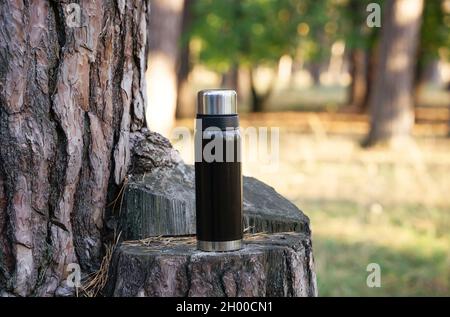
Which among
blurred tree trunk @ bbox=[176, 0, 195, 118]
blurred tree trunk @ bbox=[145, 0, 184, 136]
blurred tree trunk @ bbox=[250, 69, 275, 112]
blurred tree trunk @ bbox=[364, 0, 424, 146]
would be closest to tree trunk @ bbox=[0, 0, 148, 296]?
blurred tree trunk @ bbox=[145, 0, 184, 136]

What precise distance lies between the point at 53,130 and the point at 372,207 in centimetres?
617

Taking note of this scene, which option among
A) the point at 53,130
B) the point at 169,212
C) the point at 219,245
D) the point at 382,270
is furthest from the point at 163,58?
the point at 219,245

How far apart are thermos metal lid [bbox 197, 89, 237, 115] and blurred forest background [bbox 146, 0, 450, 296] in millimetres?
3459

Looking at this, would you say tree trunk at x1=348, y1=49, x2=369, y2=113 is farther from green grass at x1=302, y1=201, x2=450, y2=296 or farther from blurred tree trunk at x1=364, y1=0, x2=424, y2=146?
green grass at x1=302, y1=201, x2=450, y2=296

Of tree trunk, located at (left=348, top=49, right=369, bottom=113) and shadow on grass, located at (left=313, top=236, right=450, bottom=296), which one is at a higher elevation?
tree trunk, located at (left=348, top=49, right=369, bottom=113)

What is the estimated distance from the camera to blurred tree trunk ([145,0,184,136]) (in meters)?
13.5

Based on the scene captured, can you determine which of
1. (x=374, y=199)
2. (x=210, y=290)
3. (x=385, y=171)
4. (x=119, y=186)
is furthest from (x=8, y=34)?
(x=385, y=171)

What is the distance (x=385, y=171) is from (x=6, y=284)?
368 inches

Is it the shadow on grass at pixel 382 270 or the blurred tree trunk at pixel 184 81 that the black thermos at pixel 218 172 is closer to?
the shadow on grass at pixel 382 270

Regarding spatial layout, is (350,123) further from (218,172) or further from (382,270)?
(218,172)

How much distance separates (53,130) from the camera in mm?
3217

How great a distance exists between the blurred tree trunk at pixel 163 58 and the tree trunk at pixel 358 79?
11.0 metres

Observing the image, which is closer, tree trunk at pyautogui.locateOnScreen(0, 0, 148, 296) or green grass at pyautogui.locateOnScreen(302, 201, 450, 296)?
tree trunk at pyautogui.locateOnScreen(0, 0, 148, 296)

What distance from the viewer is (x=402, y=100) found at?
14695 millimetres
